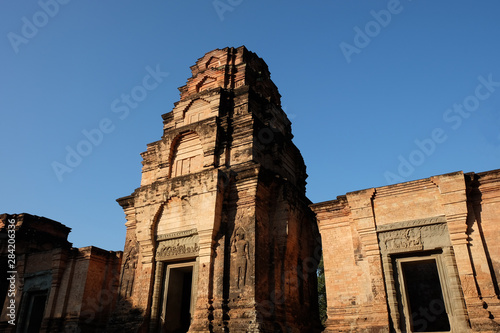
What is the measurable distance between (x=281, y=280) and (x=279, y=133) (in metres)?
6.13

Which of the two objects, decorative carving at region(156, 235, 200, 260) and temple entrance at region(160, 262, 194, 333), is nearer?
temple entrance at region(160, 262, 194, 333)

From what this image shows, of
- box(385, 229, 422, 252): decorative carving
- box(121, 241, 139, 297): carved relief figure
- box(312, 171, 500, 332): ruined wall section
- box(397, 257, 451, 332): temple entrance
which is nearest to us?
box(312, 171, 500, 332): ruined wall section

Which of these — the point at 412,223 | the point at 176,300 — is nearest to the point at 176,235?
the point at 176,300

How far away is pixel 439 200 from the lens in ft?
33.3

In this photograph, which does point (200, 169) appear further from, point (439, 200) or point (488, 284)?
point (488, 284)

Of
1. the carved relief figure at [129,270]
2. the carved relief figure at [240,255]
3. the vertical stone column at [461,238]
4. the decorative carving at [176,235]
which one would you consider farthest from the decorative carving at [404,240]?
the carved relief figure at [129,270]

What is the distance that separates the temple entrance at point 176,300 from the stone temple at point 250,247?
0.06 meters

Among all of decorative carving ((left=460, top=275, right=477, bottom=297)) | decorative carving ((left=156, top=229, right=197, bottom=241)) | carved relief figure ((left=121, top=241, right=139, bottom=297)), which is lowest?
decorative carving ((left=460, top=275, right=477, bottom=297))

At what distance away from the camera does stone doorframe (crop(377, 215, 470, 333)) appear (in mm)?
9394

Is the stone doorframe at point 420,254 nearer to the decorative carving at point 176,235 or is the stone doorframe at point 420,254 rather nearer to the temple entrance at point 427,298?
the temple entrance at point 427,298

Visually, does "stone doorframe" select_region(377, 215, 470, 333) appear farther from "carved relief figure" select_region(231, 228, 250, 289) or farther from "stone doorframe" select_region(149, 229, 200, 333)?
"stone doorframe" select_region(149, 229, 200, 333)

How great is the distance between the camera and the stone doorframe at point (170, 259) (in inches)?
492

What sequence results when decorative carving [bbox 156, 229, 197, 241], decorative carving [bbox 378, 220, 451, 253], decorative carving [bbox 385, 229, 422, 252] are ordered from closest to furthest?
1. decorative carving [bbox 378, 220, 451, 253]
2. decorative carving [bbox 385, 229, 422, 252]
3. decorative carving [bbox 156, 229, 197, 241]

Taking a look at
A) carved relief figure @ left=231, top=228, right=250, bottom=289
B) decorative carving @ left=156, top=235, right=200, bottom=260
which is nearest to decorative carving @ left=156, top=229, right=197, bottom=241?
decorative carving @ left=156, top=235, right=200, bottom=260
